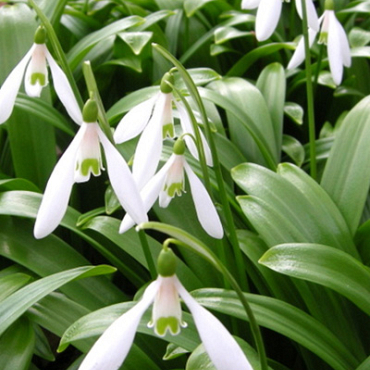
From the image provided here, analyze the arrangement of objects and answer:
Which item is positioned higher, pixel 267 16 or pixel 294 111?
pixel 267 16

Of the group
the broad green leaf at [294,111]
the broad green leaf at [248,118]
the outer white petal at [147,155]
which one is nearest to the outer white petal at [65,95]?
the outer white petal at [147,155]

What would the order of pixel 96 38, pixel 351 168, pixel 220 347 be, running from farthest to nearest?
pixel 96 38 → pixel 351 168 → pixel 220 347

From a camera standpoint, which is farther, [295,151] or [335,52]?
[295,151]

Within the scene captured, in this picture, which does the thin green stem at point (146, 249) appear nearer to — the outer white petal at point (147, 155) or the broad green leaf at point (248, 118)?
the outer white petal at point (147, 155)

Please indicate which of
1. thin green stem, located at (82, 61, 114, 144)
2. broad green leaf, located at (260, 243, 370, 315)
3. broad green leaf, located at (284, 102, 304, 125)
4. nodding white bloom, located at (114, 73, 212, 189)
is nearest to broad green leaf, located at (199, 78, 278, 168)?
broad green leaf, located at (284, 102, 304, 125)

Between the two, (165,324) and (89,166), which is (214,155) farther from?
(165,324)

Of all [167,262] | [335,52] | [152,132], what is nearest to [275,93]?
[335,52]

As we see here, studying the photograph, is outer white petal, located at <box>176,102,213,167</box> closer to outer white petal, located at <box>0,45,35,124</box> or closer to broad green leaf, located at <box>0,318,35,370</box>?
outer white petal, located at <box>0,45,35,124</box>

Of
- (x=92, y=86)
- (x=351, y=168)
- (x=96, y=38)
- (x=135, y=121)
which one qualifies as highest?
(x=92, y=86)
